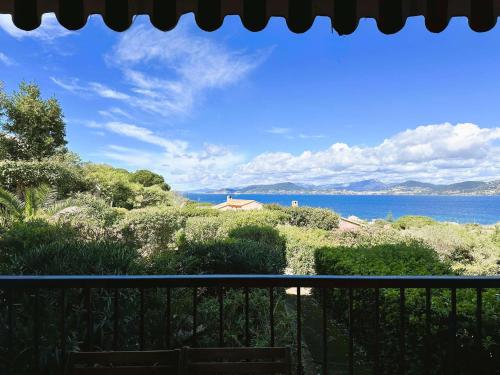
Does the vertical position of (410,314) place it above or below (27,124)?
below

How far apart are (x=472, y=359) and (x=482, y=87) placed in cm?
2861

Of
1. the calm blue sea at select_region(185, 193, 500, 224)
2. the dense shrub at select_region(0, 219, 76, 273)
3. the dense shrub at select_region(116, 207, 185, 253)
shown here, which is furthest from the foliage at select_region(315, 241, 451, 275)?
the calm blue sea at select_region(185, 193, 500, 224)

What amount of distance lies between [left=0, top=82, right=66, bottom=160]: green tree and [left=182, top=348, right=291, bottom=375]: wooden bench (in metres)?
16.7

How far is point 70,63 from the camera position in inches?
872

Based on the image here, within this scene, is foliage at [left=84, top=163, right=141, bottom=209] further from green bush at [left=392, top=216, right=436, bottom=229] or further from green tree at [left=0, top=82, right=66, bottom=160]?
green bush at [left=392, top=216, right=436, bottom=229]

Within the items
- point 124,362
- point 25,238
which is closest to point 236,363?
point 124,362

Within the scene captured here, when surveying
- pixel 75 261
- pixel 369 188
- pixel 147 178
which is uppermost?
pixel 369 188

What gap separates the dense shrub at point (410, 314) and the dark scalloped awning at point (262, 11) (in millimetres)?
1513

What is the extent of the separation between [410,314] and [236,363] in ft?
8.55

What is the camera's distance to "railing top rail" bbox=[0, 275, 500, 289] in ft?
5.66

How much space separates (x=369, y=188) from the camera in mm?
68875

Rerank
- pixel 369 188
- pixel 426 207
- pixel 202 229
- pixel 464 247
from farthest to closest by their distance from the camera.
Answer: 1. pixel 369 188
2. pixel 426 207
3. pixel 202 229
4. pixel 464 247

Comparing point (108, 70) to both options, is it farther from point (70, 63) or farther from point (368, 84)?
point (368, 84)

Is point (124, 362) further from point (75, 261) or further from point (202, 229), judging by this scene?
point (202, 229)
